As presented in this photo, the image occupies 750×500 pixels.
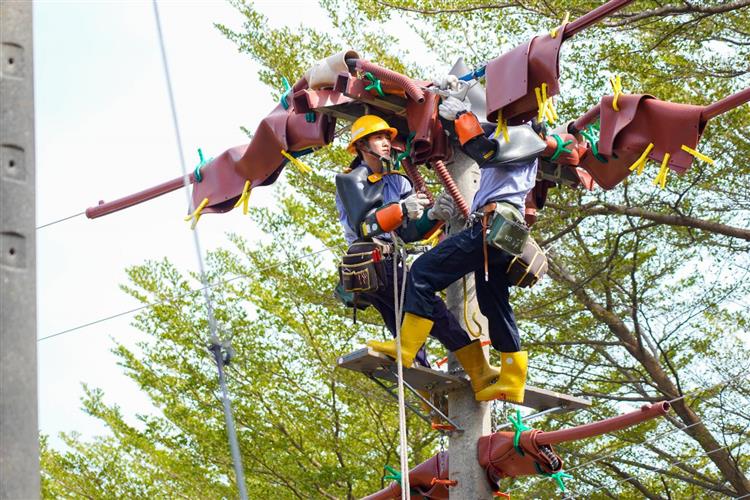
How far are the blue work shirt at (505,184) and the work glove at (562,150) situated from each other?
37 cm

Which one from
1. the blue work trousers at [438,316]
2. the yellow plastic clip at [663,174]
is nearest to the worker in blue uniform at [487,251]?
the blue work trousers at [438,316]

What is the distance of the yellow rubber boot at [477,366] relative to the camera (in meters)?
7.30

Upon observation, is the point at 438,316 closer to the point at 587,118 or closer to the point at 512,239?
the point at 512,239

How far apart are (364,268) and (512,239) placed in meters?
0.79

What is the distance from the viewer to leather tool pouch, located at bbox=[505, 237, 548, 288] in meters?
7.09

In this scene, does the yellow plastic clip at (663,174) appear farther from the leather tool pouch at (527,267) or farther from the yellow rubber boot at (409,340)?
the yellow rubber boot at (409,340)

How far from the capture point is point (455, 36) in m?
13.0

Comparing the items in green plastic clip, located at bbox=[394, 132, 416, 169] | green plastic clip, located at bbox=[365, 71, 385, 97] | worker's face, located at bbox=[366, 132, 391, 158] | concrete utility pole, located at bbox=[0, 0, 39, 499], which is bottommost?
concrete utility pole, located at bbox=[0, 0, 39, 499]

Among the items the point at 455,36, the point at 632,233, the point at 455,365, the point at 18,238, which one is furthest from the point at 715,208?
the point at 18,238

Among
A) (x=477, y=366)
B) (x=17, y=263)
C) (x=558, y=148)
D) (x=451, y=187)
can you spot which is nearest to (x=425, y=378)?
(x=477, y=366)

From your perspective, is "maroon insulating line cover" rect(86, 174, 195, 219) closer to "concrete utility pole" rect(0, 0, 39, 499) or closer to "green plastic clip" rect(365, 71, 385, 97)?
"green plastic clip" rect(365, 71, 385, 97)

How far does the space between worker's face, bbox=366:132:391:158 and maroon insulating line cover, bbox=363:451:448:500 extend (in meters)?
1.80

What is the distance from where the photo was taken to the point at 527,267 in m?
7.12

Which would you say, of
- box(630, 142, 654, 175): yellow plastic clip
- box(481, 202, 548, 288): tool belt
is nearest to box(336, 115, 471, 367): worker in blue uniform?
box(481, 202, 548, 288): tool belt
